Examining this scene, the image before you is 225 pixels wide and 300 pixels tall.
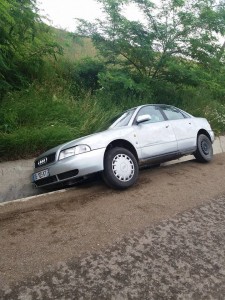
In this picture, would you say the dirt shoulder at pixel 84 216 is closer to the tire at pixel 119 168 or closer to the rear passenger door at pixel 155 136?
the tire at pixel 119 168

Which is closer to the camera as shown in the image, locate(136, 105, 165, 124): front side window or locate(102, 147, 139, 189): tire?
locate(102, 147, 139, 189): tire

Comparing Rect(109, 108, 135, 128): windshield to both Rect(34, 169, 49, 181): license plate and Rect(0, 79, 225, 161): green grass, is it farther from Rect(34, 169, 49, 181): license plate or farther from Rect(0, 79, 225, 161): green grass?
Rect(34, 169, 49, 181): license plate

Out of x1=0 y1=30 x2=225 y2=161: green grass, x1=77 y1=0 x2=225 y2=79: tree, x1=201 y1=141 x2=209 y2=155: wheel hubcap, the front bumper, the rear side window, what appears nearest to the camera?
the front bumper

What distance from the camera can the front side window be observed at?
592 cm

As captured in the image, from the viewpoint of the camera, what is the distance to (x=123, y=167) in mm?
4871

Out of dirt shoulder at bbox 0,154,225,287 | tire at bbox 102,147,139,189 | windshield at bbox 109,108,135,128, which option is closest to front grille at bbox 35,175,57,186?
dirt shoulder at bbox 0,154,225,287

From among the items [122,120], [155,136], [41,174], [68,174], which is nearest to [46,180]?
[41,174]

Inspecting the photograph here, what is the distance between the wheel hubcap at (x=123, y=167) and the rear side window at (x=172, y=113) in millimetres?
1887

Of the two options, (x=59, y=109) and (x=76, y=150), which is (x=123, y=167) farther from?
(x=59, y=109)

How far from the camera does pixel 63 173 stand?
477cm

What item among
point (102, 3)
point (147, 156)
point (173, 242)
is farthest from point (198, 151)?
point (102, 3)

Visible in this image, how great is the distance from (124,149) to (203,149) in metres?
2.72

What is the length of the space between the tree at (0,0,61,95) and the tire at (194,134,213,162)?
15.3 feet

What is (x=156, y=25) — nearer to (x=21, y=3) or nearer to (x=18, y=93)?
(x=21, y=3)
